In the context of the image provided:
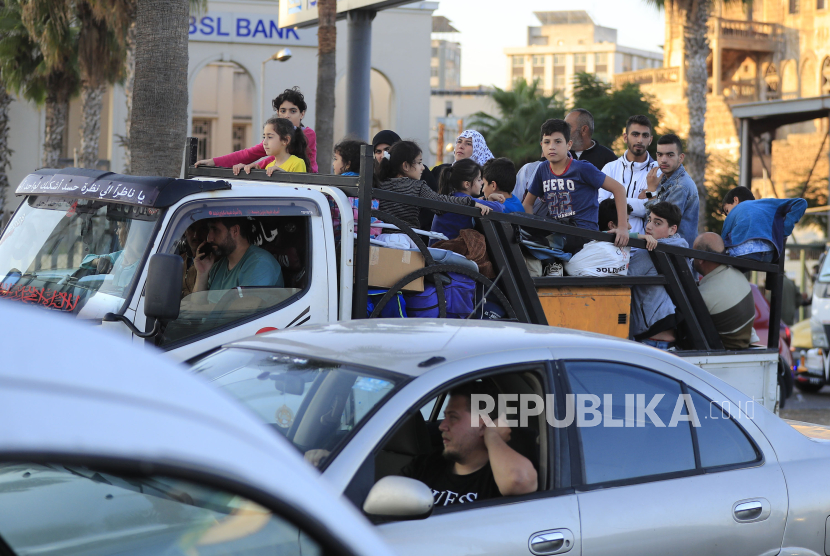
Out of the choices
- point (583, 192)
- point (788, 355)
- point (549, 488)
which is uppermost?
point (583, 192)

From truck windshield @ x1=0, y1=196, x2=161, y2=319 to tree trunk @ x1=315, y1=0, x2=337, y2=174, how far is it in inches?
374

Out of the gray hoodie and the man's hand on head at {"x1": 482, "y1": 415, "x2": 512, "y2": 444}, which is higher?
the gray hoodie

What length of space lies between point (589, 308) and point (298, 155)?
7.57 ft

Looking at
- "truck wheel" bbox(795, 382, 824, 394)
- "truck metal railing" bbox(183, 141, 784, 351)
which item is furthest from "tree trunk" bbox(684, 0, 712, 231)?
"truck metal railing" bbox(183, 141, 784, 351)

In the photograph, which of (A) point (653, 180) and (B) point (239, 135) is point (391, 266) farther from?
(B) point (239, 135)

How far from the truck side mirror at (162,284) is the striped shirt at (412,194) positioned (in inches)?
66.2

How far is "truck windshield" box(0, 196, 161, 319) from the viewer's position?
456cm

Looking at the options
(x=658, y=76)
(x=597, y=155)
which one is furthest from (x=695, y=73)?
(x=658, y=76)

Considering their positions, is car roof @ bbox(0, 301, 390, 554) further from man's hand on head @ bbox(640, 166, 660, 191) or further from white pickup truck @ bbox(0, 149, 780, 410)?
man's hand on head @ bbox(640, 166, 660, 191)

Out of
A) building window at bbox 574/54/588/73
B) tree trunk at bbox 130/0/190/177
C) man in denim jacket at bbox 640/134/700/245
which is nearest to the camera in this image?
man in denim jacket at bbox 640/134/700/245

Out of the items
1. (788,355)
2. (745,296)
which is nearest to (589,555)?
(745,296)

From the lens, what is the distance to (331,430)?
2.92 meters

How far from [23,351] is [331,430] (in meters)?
1.99

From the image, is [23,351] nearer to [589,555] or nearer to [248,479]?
[248,479]
